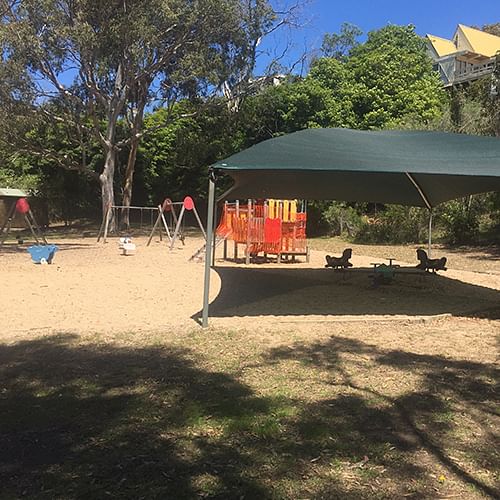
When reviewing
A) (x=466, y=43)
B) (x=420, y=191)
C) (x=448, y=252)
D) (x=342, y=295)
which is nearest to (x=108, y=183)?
(x=448, y=252)

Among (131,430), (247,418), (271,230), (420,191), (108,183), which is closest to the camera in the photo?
(131,430)

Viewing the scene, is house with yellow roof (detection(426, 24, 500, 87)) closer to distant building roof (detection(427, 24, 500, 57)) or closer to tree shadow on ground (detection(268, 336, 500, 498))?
distant building roof (detection(427, 24, 500, 57))

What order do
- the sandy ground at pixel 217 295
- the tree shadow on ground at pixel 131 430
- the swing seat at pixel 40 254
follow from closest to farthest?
the tree shadow on ground at pixel 131 430 < the sandy ground at pixel 217 295 < the swing seat at pixel 40 254

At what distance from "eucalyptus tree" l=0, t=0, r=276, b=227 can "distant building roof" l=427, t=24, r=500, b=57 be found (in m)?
29.8

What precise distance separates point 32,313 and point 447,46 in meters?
53.2

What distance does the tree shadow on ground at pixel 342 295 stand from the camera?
8484 mm

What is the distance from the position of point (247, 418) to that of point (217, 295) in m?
5.86

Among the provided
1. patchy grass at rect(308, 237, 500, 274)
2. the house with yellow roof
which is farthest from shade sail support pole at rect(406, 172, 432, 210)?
the house with yellow roof

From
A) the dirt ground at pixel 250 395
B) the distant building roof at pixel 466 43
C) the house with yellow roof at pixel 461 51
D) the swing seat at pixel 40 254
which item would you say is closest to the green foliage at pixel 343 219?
the swing seat at pixel 40 254

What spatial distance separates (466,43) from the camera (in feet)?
163

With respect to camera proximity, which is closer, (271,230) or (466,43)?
(271,230)

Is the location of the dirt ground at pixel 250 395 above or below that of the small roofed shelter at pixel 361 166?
below

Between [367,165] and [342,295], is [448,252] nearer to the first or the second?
[342,295]

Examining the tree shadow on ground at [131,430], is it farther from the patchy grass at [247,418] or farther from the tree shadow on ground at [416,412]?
the tree shadow on ground at [416,412]
